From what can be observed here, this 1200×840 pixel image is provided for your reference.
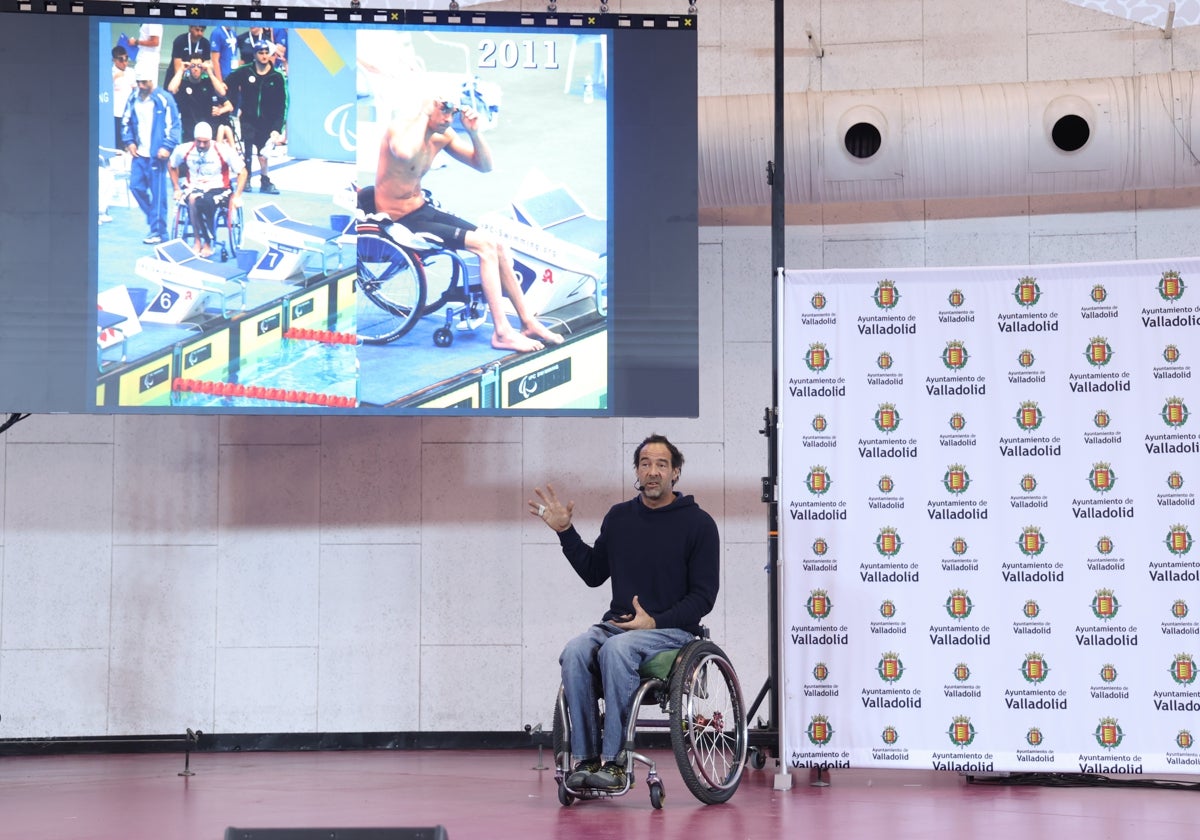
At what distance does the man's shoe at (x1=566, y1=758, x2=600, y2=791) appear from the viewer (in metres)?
4.38

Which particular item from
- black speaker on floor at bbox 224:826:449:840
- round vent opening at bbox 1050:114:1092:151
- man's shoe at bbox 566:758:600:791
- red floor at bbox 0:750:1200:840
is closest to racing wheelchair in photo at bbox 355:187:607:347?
red floor at bbox 0:750:1200:840

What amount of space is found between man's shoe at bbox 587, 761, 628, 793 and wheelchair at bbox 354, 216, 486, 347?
6.80 feet

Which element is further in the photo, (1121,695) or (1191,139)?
(1191,139)

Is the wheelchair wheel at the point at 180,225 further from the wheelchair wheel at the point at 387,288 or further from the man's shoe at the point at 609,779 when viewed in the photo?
the man's shoe at the point at 609,779

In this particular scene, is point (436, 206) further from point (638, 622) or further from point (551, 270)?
point (638, 622)

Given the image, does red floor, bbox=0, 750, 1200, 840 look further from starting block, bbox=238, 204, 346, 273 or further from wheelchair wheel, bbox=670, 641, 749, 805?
starting block, bbox=238, 204, 346, 273

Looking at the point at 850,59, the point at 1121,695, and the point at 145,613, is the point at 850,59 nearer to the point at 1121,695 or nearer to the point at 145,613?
the point at 1121,695

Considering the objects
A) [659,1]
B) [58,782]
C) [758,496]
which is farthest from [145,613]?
[659,1]

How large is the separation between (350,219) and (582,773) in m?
2.61

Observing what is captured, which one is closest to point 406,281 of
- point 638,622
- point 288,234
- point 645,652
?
point 288,234

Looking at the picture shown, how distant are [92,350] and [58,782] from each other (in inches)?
66.5

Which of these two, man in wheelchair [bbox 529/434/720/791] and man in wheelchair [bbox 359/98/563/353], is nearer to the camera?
man in wheelchair [bbox 529/434/720/791]

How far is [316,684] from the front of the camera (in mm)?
6840

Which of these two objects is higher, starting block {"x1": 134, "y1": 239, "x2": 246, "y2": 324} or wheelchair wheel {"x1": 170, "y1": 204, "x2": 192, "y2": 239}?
wheelchair wheel {"x1": 170, "y1": 204, "x2": 192, "y2": 239}
